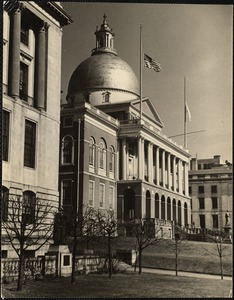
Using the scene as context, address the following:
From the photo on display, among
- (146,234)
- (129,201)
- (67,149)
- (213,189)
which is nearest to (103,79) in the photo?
(129,201)

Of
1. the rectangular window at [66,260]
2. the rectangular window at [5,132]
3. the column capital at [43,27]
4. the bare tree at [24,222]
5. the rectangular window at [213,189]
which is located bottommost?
the rectangular window at [66,260]

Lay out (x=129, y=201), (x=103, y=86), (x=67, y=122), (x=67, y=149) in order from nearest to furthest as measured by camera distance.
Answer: (x=67, y=122)
(x=67, y=149)
(x=129, y=201)
(x=103, y=86)

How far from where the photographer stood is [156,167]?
5662 centimetres

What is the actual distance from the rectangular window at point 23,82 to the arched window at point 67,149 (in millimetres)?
12618

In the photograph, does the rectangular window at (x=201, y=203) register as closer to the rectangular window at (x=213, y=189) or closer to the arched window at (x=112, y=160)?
the rectangular window at (x=213, y=189)

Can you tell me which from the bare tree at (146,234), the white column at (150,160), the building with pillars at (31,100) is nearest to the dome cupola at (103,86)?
the white column at (150,160)

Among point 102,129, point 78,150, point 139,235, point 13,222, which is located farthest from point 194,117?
point 102,129

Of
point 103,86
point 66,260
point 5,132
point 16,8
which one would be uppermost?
point 103,86

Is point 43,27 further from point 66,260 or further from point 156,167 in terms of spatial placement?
point 156,167

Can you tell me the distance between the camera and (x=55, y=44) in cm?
2941

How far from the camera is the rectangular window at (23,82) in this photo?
27.8 meters

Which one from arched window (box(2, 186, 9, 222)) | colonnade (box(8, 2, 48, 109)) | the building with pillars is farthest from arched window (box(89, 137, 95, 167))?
arched window (box(2, 186, 9, 222))

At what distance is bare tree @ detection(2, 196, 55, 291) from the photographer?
2098cm

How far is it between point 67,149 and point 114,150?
7.17 metres
